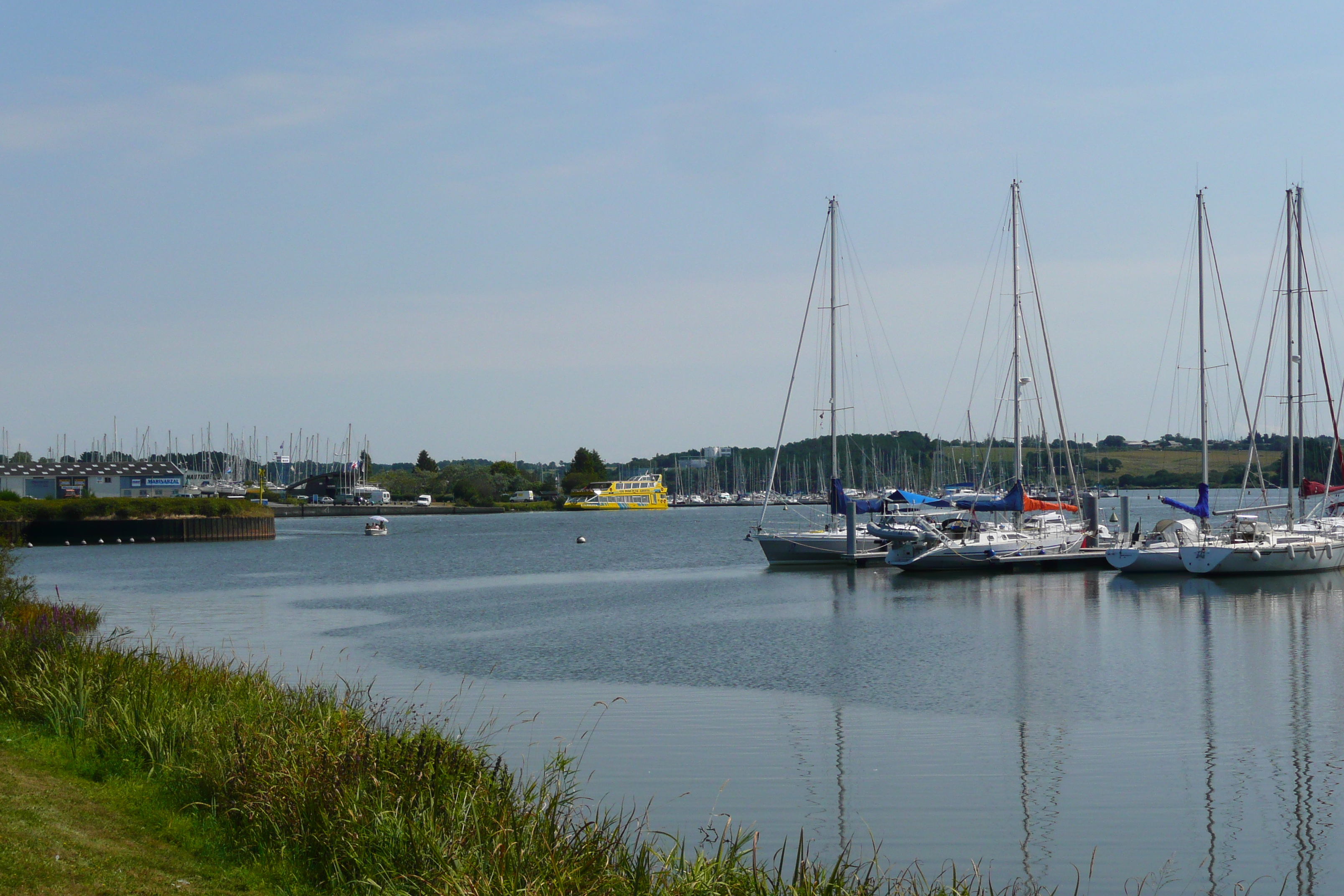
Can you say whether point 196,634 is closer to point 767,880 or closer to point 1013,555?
point 767,880

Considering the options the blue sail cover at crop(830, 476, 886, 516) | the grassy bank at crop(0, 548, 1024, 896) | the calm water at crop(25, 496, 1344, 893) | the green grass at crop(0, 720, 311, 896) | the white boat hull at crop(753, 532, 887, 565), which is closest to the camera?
the green grass at crop(0, 720, 311, 896)

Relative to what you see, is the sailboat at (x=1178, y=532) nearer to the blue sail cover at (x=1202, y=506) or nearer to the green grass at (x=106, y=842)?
the blue sail cover at (x=1202, y=506)

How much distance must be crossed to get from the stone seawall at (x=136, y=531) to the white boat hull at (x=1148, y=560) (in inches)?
3039

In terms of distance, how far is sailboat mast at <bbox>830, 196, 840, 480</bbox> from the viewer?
5781 centimetres

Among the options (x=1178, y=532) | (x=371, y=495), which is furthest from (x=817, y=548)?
(x=371, y=495)

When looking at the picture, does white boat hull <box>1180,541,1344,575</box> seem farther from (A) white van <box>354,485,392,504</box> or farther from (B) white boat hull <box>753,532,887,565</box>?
(A) white van <box>354,485,392,504</box>

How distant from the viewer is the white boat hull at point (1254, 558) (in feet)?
153

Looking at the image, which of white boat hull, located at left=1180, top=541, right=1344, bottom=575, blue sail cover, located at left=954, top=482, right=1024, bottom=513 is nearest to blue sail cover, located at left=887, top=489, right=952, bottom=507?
blue sail cover, located at left=954, top=482, right=1024, bottom=513

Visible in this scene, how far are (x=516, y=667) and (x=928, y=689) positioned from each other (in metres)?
9.86

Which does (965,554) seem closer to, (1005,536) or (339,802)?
(1005,536)

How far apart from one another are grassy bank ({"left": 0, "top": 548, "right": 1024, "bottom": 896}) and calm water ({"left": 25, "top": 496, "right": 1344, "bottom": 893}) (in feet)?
8.11

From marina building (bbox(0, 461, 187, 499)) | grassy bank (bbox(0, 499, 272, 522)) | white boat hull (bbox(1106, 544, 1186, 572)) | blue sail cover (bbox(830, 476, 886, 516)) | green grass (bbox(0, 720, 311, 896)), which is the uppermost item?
marina building (bbox(0, 461, 187, 499))

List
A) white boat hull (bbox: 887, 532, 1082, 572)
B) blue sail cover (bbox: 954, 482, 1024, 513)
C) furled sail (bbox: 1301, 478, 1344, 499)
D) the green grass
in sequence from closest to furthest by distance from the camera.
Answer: the green grass → furled sail (bbox: 1301, 478, 1344, 499) → white boat hull (bbox: 887, 532, 1082, 572) → blue sail cover (bbox: 954, 482, 1024, 513)

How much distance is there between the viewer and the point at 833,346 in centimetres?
5909
